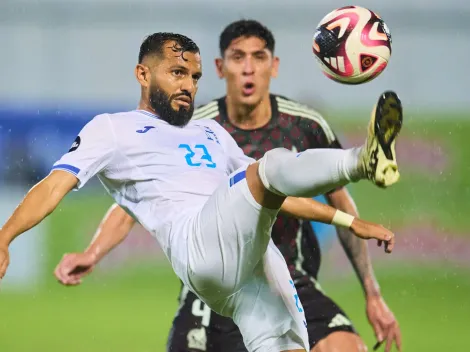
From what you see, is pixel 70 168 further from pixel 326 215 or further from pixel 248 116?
pixel 248 116

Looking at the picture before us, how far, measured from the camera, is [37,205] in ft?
16.1

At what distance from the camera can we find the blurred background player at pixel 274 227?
19.8 ft

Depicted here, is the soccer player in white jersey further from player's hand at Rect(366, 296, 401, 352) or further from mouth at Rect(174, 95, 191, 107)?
player's hand at Rect(366, 296, 401, 352)

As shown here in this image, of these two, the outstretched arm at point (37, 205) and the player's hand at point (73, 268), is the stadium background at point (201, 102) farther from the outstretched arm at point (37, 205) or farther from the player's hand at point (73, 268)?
the outstretched arm at point (37, 205)

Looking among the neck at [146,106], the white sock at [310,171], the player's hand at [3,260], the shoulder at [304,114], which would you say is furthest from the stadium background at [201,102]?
the white sock at [310,171]

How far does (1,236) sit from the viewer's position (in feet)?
15.6

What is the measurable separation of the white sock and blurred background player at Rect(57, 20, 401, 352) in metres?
1.63

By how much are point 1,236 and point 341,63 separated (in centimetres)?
185

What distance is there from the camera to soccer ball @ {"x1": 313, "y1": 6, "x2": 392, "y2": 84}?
5316 millimetres

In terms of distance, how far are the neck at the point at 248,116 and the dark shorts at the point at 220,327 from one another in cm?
109

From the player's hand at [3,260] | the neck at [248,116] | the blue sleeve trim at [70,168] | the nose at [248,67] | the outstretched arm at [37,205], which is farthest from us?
the nose at [248,67]

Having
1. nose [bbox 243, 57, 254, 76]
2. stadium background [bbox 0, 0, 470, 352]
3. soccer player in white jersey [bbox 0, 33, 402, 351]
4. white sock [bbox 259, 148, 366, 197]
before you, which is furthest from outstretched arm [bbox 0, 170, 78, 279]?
stadium background [bbox 0, 0, 470, 352]

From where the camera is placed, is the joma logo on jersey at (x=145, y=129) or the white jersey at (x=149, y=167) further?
the joma logo on jersey at (x=145, y=129)

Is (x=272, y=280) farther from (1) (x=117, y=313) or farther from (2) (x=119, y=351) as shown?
(1) (x=117, y=313)
